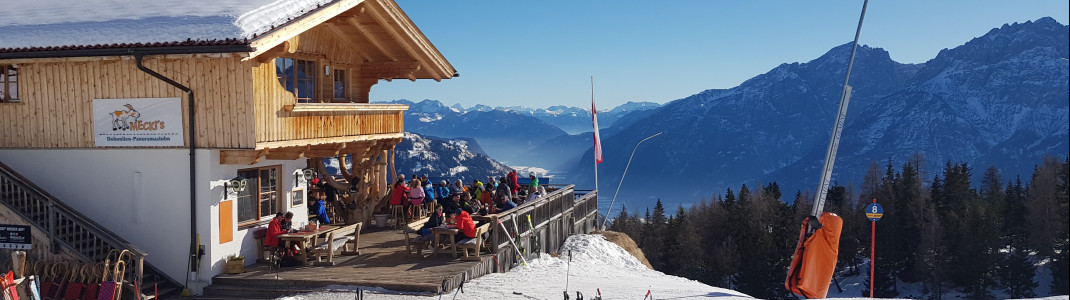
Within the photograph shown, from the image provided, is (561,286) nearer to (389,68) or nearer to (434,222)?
(434,222)

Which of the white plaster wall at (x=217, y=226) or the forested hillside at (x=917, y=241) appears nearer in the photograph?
the white plaster wall at (x=217, y=226)

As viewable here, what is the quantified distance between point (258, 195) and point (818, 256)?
36.7 feet

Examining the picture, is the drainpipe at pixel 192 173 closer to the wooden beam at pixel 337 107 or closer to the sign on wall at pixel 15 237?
the wooden beam at pixel 337 107

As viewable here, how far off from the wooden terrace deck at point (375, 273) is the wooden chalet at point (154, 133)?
0.89 m

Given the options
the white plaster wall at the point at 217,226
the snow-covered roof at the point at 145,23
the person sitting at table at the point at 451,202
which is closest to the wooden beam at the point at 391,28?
the snow-covered roof at the point at 145,23

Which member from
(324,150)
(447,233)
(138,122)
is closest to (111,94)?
(138,122)

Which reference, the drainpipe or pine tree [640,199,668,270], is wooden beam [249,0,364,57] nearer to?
the drainpipe

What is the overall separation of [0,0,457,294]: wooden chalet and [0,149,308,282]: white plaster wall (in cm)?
2

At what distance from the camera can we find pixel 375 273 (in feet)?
50.4

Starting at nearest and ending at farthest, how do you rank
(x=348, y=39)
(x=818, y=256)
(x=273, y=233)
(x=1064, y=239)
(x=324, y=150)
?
1. (x=818, y=256)
2. (x=273, y=233)
3. (x=324, y=150)
4. (x=348, y=39)
5. (x=1064, y=239)

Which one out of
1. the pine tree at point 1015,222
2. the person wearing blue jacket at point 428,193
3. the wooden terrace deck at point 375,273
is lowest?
the pine tree at point 1015,222

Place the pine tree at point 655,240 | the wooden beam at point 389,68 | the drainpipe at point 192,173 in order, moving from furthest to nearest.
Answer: the pine tree at point 655,240, the wooden beam at point 389,68, the drainpipe at point 192,173

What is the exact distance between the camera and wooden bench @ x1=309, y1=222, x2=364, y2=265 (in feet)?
53.8

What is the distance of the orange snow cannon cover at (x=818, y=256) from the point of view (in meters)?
12.8
